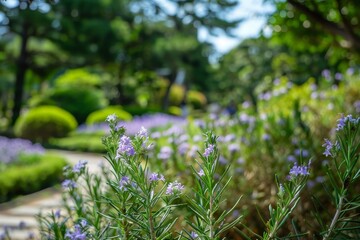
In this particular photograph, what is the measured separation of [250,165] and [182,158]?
62 cm

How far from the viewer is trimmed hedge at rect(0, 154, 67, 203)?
22.2 feet

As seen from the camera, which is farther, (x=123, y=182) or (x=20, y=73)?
(x=20, y=73)

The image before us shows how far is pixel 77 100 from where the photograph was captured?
64.5 ft

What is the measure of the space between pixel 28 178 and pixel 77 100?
1272 centimetres

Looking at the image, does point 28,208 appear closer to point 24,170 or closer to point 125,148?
point 24,170

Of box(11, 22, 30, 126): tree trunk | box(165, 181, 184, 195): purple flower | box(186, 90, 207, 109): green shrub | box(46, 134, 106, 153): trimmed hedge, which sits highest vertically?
box(186, 90, 207, 109): green shrub

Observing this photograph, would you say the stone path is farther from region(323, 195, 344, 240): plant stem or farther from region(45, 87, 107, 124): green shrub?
region(45, 87, 107, 124): green shrub

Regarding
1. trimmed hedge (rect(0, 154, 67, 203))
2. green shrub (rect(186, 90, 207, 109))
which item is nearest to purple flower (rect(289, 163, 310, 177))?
trimmed hedge (rect(0, 154, 67, 203))

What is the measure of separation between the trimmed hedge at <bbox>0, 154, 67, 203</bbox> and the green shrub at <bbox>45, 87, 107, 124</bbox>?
1108 cm

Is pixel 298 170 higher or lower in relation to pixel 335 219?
higher

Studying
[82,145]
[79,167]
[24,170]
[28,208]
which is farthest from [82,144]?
[79,167]

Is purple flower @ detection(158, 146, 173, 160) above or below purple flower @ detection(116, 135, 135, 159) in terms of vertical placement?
above

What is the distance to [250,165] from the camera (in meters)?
3.97

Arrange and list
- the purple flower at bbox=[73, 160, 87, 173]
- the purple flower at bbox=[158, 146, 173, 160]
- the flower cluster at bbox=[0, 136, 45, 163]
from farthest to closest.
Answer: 1. the flower cluster at bbox=[0, 136, 45, 163]
2. the purple flower at bbox=[158, 146, 173, 160]
3. the purple flower at bbox=[73, 160, 87, 173]
